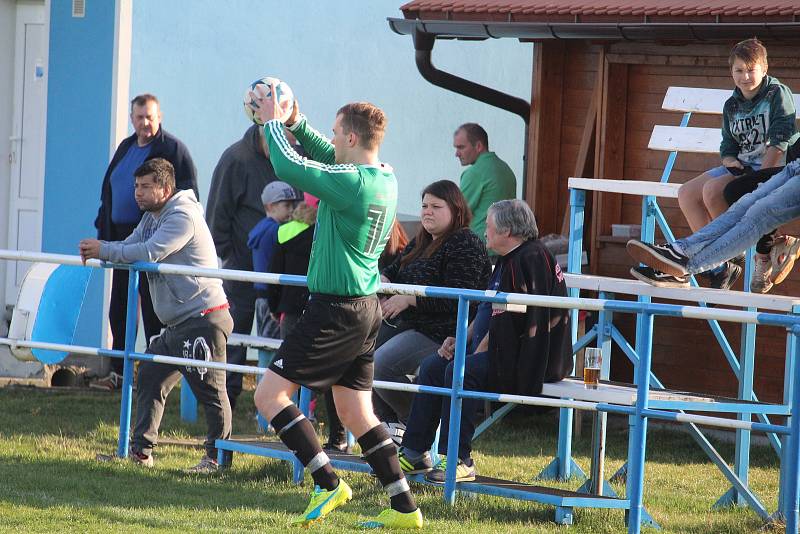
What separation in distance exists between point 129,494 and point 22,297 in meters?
2.89

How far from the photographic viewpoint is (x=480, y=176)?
33.8 feet

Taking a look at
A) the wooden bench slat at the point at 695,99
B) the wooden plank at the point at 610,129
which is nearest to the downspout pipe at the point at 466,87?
the wooden plank at the point at 610,129

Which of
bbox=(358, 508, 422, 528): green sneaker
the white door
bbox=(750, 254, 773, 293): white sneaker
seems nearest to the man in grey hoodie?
bbox=(358, 508, 422, 528): green sneaker

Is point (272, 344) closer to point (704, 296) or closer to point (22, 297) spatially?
point (22, 297)

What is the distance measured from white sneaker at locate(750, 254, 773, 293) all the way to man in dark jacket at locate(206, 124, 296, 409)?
13.7 feet

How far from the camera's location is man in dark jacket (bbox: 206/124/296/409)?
1009 centimetres

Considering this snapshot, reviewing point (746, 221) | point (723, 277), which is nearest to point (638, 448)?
point (746, 221)

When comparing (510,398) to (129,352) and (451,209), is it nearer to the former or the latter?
(451,209)

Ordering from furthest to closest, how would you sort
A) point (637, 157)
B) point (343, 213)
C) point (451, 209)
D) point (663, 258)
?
point (637, 157), point (451, 209), point (663, 258), point (343, 213)

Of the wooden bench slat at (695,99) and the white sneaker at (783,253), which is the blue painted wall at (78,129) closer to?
the wooden bench slat at (695,99)

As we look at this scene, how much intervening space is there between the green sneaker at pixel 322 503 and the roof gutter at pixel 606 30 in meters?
4.57

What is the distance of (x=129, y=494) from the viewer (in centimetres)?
686

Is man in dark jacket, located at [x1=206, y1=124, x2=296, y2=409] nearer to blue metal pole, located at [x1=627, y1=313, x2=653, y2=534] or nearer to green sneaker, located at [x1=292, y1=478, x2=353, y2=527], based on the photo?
green sneaker, located at [x1=292, y1=478, x2=353, y2=527]

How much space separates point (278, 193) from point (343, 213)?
10.5ft
